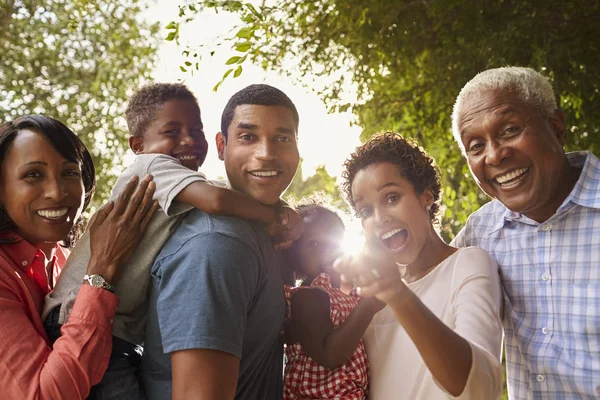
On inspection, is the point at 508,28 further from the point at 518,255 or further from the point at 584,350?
the point at 584,350

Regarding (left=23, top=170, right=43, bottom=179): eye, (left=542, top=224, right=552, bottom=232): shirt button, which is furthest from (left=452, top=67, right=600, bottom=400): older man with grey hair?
(left=23, top=170, right=43, bottom=179): eye

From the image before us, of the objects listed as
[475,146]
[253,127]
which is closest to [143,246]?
[253,127]

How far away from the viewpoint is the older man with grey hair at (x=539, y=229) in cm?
225

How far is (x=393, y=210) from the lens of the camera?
232cm

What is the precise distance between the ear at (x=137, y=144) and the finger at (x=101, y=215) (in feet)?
2.29

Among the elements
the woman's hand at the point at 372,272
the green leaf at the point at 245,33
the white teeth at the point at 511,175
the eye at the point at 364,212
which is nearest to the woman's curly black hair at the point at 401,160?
the eye at the point at 364,212

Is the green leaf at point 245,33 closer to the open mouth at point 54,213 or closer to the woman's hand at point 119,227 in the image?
the woman's hand at point 119,227

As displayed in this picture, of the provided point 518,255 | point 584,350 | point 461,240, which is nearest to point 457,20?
point 461,240

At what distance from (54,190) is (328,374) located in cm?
117

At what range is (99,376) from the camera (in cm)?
194

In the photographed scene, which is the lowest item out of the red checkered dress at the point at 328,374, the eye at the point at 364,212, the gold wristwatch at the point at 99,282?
the red checkered dress at the point at 328,374

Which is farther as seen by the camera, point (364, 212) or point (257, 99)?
point (364, 212)

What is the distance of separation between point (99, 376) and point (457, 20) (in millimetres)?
2858

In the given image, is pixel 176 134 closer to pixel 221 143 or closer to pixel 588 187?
pixel 221 143
